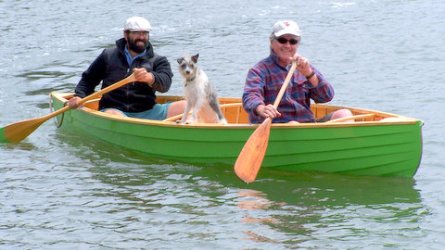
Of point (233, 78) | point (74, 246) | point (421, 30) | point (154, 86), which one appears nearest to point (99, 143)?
point (154, 86)

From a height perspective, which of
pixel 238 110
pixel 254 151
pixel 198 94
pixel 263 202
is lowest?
pixel 263 202

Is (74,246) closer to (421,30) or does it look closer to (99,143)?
(99,143)

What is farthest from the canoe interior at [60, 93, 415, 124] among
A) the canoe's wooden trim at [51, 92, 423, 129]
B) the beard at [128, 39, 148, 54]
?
the beard at [128, 39, 148, 54]

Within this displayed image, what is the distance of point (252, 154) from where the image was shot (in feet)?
23.4

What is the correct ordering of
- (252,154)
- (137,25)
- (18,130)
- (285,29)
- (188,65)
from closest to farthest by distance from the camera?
1. (285,29)
2. (252,154)
3. (188,65)
4. (137,25)
5. (18,130)

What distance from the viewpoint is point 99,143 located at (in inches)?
373

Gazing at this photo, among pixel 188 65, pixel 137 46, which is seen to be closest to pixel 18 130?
pixel 137 46

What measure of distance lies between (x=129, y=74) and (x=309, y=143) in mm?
2712

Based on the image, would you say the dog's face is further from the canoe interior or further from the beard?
the canoe interior

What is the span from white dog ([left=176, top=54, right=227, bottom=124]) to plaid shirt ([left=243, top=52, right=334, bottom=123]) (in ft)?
2.93

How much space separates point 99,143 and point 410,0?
13389 millimetres

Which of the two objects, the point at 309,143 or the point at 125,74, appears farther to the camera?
the point at 125,74

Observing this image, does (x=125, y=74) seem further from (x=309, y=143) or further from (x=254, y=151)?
(x=309, y=143)

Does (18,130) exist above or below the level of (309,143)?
below
